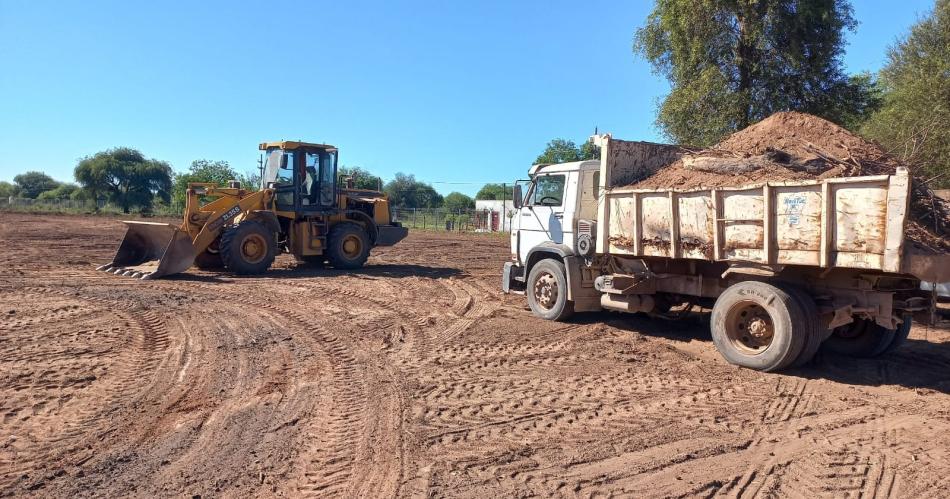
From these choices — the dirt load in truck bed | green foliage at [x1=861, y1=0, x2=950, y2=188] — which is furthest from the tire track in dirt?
green foliage at [x1=861, y1=0, x2=950, y2=188]

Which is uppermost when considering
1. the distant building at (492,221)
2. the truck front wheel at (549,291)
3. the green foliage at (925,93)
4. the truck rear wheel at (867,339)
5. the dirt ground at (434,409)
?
the green foliage at (925,93)

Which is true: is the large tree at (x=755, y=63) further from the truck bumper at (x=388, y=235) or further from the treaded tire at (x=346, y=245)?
the treaded tire at (x=346, y=245)

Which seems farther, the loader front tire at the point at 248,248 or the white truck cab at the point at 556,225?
the loader front tire at the point at 248,248

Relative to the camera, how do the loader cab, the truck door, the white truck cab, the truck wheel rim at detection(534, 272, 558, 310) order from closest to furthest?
the white truck cab < the truck door < the truck wheel rim at detection(534, 272, 558, 310) < the loader cab

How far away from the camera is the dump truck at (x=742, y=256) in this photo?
220 inches

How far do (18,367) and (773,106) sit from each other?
48.7ft

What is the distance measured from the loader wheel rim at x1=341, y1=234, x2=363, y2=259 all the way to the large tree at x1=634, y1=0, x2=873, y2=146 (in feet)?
27.2

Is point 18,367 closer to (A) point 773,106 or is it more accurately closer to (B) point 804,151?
(B) point 804,151

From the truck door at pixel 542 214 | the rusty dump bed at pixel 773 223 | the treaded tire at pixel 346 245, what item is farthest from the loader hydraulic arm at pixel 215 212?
the rusty dump bed at pixel 773 223

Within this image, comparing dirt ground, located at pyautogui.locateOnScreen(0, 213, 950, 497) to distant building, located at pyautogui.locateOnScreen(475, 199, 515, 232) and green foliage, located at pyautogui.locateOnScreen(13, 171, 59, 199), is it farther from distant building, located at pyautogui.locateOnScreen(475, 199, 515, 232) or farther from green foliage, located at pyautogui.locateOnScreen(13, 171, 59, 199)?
green foliage, located at pyautogui.locateOnScreen(13, 171, 59, 199)

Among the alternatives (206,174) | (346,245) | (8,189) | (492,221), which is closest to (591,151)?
(346,245)

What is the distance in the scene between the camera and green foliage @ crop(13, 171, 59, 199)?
87438 mm

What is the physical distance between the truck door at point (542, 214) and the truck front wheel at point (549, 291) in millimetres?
367

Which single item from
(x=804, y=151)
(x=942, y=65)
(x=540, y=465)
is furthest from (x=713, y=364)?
(x=942, y=65)
